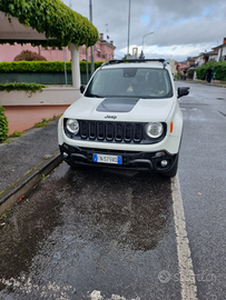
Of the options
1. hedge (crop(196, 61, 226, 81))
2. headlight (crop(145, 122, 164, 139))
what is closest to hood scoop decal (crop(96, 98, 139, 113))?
headlight (crop(145, 122, 164, 139))

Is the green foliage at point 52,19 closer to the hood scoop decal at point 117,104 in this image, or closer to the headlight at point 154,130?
the hood scoop decal at point 117,104

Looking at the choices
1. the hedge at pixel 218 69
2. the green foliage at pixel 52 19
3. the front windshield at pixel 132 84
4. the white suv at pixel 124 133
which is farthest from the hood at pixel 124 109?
the hedge at pixel 218 69

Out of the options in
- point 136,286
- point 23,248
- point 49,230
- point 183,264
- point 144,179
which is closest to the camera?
point 136,286

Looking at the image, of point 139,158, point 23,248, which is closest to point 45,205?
point 23,248

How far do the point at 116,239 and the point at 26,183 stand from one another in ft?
6.31

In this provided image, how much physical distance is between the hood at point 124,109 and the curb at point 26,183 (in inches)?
49.1

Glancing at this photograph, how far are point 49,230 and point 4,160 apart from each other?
244cm

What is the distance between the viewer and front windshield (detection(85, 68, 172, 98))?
13.6 ft

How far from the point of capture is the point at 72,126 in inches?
141

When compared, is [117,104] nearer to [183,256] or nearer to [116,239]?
[116,239]

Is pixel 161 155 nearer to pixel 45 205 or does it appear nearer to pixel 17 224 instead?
pixel 45 205

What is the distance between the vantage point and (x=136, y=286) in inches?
77.4

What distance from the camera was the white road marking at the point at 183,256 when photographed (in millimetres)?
1917

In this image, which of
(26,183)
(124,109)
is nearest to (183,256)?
(124,109)
